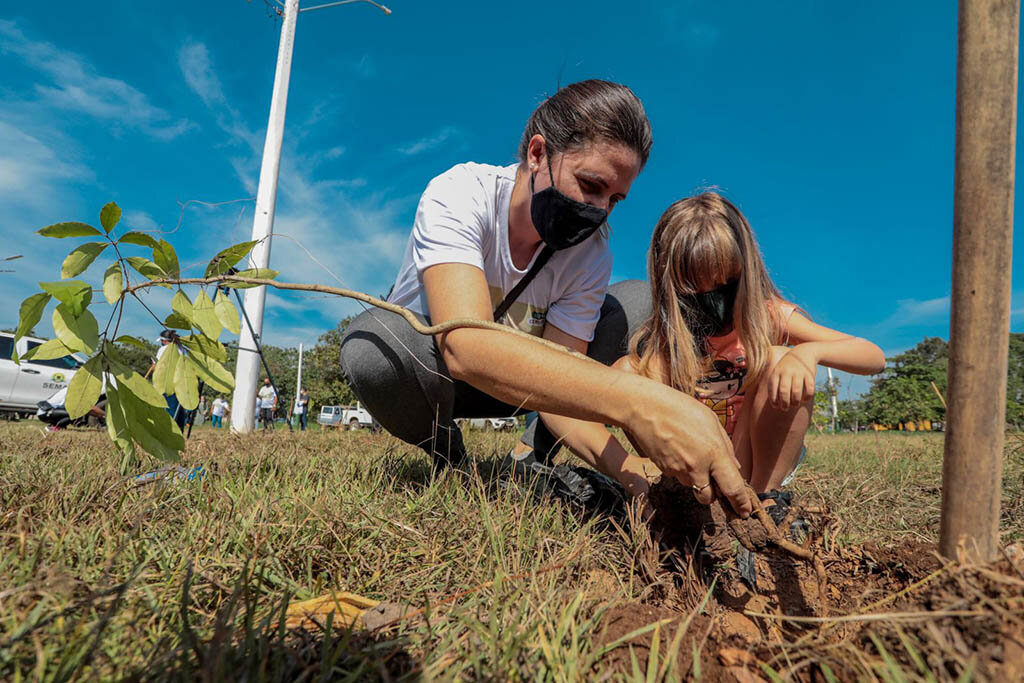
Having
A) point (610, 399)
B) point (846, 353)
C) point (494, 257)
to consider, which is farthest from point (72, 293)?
point (846, 353)

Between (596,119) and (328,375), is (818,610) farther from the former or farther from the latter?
(328,375)

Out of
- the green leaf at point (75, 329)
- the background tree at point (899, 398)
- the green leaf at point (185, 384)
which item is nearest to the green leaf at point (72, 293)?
the green leaf at point (75, 329)

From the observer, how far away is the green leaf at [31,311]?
1.62 m

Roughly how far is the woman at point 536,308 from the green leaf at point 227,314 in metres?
0.62

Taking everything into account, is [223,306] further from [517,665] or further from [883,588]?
[883,588]

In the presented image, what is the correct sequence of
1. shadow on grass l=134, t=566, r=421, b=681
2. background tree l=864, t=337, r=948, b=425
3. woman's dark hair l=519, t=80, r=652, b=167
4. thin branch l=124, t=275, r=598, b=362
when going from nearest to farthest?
shadow on grass l=134, t=566, r=421, b=681 < thin branch l=124, t=275, r=598, b=362 < woman's dark hair l=519, t=80, r=652, b=167 < background tree l=864, t=337, r=948, b=425

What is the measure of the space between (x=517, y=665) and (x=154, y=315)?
1607mm

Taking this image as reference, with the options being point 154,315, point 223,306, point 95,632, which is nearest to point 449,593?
point 95,632

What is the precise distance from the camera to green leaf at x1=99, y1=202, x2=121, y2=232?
168cm

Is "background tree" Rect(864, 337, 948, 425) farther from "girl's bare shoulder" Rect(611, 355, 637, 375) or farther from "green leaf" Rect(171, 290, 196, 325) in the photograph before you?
"green leaf" Rect(171, 290, 196, 325)

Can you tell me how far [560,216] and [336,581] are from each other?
148cm

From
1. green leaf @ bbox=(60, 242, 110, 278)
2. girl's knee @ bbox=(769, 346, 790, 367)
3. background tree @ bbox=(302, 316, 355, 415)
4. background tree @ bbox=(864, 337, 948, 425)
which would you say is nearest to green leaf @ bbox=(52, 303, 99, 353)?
green leaf @ bbox=(60, 242, 110, 278)

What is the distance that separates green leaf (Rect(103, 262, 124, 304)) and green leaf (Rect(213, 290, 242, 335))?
0.27 meters

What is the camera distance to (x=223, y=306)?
188 cm
